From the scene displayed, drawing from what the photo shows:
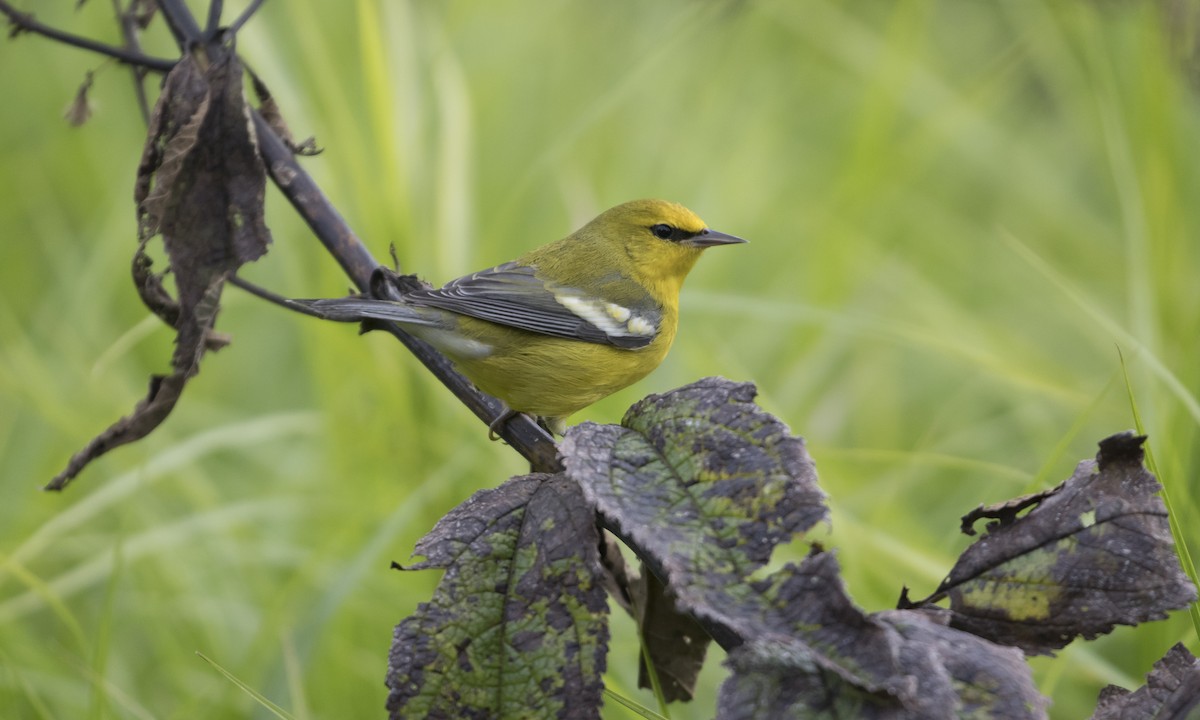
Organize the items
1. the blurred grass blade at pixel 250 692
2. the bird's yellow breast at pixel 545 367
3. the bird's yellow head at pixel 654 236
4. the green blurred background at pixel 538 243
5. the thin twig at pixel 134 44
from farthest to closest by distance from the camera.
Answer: the bird's yellow head at pixel 654 236
the green blurred background at pixel 538 243
the bird's yellow breast at pixel 545 367
the thin twig at pixel 134 44
the blurred grass blade at pixel 250 692

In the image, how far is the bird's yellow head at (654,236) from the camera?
3.08m

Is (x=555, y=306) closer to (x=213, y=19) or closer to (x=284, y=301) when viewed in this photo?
(x=284, y=301)

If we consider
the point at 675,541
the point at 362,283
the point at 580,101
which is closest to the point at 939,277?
the point at 580,101

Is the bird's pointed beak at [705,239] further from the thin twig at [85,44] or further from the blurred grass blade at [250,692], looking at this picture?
the blurred grass blade at [250,692]

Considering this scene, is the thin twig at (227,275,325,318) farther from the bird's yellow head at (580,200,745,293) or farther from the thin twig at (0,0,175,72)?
the bird's yellow head at (580,200,745,293)

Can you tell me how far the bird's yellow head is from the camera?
308 cm

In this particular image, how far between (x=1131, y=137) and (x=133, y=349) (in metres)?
3.12

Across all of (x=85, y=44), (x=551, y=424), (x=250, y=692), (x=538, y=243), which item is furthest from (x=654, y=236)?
(x=250, y=692)

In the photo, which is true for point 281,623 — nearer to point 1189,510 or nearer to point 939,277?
point 1189,510

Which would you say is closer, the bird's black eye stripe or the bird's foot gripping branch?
the bird's foot gripping branch

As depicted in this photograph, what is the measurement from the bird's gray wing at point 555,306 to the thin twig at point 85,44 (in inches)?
34.3

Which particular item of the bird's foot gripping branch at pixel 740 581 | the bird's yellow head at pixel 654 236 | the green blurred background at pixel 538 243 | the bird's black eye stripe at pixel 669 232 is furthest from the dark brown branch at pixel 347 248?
the bird's black eye stripe at pixel 669 232

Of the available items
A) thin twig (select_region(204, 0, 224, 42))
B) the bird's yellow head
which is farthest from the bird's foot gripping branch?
the bird's yellow head

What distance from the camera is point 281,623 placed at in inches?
98.4
